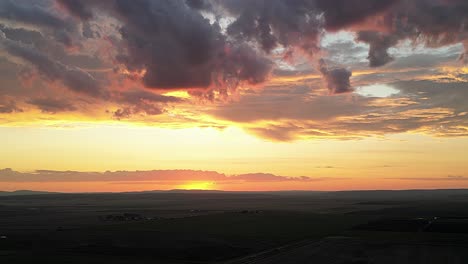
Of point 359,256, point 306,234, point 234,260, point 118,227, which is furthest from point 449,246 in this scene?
point 118,227

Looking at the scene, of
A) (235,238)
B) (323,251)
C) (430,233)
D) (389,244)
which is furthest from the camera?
(430,233)

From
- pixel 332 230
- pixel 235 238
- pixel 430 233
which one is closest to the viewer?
pixel 235 238

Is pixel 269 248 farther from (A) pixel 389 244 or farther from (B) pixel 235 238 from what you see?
(A) pixel 389 244

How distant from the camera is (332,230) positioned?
303 ft

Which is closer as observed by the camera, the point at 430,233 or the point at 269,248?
the point at 269,248

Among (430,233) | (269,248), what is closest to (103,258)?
(269,248)

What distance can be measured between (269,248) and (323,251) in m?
8.14

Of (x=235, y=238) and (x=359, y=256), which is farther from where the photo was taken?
(x=235, y=238)

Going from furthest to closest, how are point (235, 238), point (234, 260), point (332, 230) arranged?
point (332, 230), point (235, 238), point (234, 260)

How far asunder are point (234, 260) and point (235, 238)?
2063 cm

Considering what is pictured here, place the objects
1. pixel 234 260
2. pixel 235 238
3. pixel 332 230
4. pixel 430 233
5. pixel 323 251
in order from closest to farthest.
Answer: pixel 234 260
pixel 323 251
pixel 235 238
pixel 430 233
pixel 332 230

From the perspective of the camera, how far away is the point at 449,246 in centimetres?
6700

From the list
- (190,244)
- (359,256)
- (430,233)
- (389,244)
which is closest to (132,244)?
(190,244)

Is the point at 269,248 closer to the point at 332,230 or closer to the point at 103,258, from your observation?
the point at 103,258
